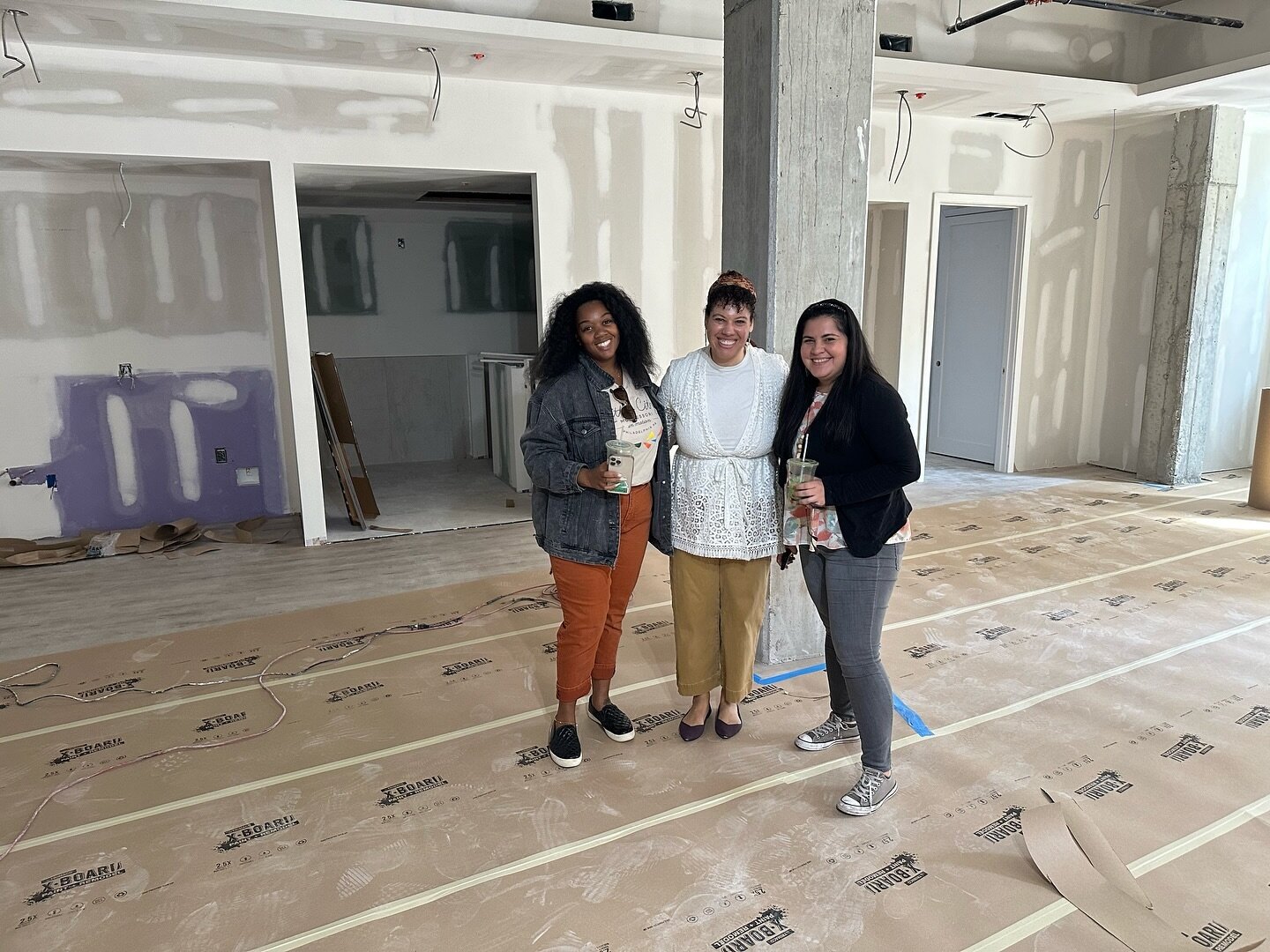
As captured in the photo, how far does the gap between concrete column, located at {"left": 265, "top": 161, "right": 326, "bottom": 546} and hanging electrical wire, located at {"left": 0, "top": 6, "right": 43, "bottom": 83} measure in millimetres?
1215

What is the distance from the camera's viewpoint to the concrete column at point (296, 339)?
4859mm

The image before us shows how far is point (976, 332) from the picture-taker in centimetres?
758

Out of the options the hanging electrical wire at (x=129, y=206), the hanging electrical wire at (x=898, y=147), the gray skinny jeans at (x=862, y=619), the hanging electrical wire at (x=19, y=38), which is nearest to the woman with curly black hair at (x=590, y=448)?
the gray skinny jeans at (x=862, y=619)

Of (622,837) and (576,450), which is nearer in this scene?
(622,837)

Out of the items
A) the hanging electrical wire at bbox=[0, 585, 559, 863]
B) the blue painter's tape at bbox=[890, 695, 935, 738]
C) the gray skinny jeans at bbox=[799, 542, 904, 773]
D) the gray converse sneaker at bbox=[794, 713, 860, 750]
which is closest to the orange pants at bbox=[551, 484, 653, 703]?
the gray skinny jeans at bbox=[799, 542, 904, 773]

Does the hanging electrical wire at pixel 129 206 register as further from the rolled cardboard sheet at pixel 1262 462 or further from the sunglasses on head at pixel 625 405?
the rolled cardboard sheet at pixel 1262 462

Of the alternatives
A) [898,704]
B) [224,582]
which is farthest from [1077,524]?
[224,582]

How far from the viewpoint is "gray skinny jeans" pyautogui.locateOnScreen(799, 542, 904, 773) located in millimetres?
2246

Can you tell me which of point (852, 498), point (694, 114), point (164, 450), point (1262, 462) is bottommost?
point (1262, 462)

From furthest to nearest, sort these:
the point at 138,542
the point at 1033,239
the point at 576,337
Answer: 1. the point at 1033,239
2. the point at 138,542
3. the point at 576,337

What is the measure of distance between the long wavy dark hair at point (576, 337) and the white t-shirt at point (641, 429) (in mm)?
67

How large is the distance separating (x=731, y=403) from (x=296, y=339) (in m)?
3.58

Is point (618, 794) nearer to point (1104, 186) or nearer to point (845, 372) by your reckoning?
point (845, 372)

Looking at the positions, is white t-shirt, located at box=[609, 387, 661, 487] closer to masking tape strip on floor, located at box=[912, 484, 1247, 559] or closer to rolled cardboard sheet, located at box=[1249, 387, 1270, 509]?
masking tape strip on floor, located at box=[912, 484, 1247, 559]
